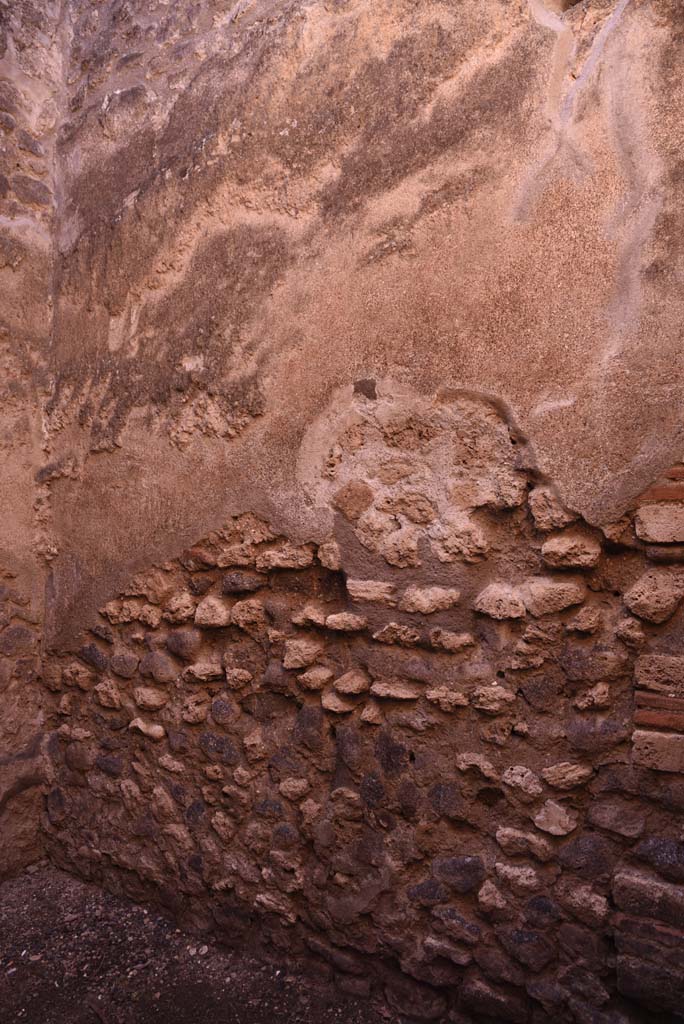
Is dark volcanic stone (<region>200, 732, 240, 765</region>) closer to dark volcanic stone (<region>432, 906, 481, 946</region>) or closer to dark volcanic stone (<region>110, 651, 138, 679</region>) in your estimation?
dark volcanic stone (<region>110, 651, 138, 679</region>)

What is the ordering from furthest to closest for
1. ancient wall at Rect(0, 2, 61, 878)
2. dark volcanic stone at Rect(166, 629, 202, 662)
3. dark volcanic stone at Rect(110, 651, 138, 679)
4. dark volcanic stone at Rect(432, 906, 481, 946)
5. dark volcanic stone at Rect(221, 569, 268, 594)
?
ancient wall at Rect(0, 2, 61, 878) → dark volcanic stone at Rect(110, 651, 138, 679) → dark volcanic stone at Rect(166, 629, 202, 662) → dark volcanic stone at Rect(221, 569, 268, 594) → dark volcanic stone at Rect(432, 906, 481, 946)

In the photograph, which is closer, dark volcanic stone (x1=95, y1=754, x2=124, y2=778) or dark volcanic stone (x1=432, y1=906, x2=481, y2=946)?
dark volcanic stone (x1=432, y1=906, x2=481, y2=946)

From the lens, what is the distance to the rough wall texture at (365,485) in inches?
73.7

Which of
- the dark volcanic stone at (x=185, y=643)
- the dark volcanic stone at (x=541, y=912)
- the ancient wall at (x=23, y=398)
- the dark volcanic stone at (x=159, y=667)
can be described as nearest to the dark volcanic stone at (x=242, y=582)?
the dark volcanic stone at (x=185, y=643)

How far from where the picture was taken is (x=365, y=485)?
2213 millimetres

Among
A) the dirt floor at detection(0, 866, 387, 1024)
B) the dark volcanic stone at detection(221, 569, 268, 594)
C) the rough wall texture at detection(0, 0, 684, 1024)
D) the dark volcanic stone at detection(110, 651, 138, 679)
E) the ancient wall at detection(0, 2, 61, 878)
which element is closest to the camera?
the rough wall texture at detection(0, 0, 684, 1024)

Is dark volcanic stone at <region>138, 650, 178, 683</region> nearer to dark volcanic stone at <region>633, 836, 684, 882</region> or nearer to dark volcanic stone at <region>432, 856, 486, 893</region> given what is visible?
dark volcanic stone at <region>432, 856, 486, 893</region>

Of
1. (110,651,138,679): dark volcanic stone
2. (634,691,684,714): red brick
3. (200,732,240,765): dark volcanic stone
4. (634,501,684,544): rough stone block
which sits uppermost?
(634,501,684,544): rough stone block

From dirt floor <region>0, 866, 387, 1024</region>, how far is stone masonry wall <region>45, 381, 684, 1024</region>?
0.08m

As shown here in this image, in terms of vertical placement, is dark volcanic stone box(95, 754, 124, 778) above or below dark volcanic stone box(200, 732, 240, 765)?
below

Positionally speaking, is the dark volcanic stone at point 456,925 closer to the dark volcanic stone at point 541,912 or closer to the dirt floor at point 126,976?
the dark volcanic stone at point 541,912

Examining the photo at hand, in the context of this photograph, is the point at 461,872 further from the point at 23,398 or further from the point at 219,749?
the point at 23,398

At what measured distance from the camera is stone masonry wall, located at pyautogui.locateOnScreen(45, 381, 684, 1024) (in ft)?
6.02

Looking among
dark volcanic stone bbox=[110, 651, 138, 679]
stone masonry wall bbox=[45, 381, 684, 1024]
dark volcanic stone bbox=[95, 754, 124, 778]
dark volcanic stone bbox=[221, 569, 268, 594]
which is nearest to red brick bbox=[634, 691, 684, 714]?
stone masonry wall bbox=[45, 381, 684, 1024]
